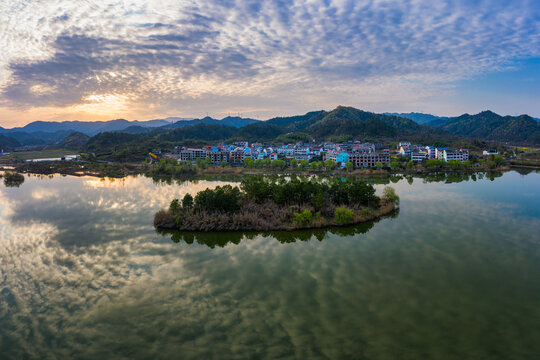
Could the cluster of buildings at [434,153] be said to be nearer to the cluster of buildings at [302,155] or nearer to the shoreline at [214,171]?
the cluster of buildings at [302,155]

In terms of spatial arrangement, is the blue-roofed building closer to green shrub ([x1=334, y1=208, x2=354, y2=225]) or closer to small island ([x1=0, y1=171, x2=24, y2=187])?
green shrub ([x1=334, y1=208, x2=354, y2=225])

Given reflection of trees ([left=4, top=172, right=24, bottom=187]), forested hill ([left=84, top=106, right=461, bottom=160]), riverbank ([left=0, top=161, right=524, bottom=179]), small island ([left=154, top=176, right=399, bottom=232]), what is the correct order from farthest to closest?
forested hill ([left=84, top=106, right=461, bottom=160]) < riverbank ([left=0, top=161, right=524, bottom=179]) < reflection of trees ([left=4, top=172, right=24, bottom=187]) < small island ([left=154, top=176, right=399, bottom=232])

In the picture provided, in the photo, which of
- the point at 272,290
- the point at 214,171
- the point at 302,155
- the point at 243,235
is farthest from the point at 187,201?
the point at 302,155

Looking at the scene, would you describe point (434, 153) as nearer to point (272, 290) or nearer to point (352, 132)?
point (352, 132)

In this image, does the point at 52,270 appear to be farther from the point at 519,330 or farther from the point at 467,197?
the point at 467,197

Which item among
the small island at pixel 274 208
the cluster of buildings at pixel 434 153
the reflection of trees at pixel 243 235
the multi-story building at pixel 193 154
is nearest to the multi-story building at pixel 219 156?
the multi-story building at pixel 193 154

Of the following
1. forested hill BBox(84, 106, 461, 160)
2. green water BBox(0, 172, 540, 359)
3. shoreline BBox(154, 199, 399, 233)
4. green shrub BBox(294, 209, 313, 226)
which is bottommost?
green water BBox(0, 172, 540, 359)

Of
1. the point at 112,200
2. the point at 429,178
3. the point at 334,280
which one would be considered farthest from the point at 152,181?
the point at 429,178

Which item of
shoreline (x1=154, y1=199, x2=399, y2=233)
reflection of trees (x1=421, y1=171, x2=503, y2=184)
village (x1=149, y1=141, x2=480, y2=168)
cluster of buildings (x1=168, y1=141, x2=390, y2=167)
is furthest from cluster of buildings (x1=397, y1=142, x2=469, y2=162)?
shoreline (x1=154, y1=199, x2=399, y2=233)
